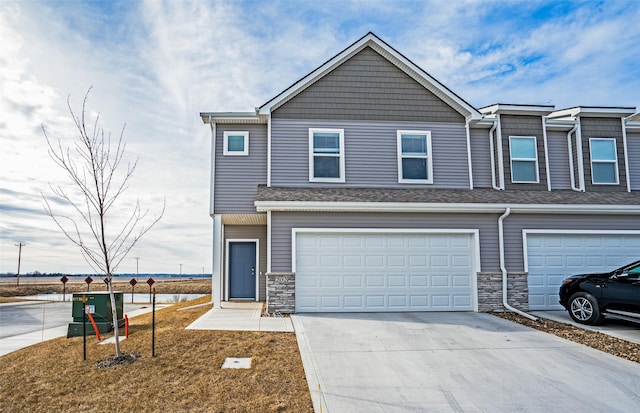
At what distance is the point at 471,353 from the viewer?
712 cm

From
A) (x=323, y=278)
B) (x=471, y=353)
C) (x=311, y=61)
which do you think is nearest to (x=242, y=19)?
(x=311, y=61)

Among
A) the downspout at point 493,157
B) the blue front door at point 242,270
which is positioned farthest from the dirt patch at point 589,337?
the blue front door at point 242,270

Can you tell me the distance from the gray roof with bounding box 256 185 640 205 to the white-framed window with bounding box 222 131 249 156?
1401mm

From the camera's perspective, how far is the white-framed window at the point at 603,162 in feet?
45.0

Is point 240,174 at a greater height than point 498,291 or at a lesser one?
greater

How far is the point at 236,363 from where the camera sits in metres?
6.45

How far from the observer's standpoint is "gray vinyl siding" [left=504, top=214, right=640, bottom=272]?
11.4 meters

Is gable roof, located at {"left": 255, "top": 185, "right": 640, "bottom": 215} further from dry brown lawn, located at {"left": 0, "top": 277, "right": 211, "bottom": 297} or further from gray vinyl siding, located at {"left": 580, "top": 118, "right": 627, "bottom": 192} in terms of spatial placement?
dry brown lawn, located at {"left": 0, "top": 277, "right": 211, "bottom": 297}

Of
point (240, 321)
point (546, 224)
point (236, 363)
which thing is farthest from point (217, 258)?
point (546, 224)

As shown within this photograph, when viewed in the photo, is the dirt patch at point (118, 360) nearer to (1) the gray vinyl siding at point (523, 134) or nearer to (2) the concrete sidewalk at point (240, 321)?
(2) the concrete sidewalk at point (240, 321)

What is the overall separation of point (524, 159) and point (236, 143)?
31.6 ft

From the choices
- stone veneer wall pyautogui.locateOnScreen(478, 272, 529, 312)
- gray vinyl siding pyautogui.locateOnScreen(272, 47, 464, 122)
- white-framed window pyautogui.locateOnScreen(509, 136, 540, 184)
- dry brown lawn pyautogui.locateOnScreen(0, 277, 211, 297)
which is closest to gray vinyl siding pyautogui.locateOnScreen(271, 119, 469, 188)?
gray vinyl siding pyautogui.locateOnScreen(272, 47, 464, 122)

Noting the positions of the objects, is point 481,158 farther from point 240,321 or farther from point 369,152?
point 240,321

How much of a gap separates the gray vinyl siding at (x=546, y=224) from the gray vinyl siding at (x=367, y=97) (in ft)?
12.8
